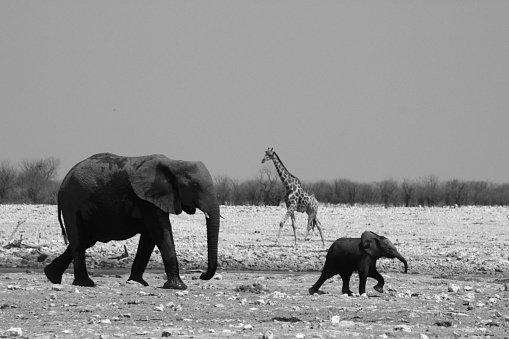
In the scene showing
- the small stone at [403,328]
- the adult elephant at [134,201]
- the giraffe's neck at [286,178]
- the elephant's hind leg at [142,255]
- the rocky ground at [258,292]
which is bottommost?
the small stone at [403,328]

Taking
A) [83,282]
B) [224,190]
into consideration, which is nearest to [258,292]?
[83,282]

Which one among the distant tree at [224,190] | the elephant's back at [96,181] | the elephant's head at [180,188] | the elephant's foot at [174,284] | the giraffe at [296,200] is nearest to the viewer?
the elephant's head at [180,188]

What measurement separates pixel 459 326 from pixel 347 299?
2657 millimetres

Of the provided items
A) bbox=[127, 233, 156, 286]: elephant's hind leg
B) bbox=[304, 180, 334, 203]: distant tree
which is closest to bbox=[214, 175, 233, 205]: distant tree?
bbox=[304, 180, 334, 203]: distant tree

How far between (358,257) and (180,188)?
9.49ft

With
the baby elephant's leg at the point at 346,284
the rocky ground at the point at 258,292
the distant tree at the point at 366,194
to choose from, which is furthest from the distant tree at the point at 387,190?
the baby elephant's leg at the point at 346,284

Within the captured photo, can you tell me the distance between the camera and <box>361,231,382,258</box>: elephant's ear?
1738cm

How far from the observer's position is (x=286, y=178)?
103ft

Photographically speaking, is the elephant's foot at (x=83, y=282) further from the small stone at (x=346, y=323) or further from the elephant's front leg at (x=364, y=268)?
the small stone at (x=346, y=323)

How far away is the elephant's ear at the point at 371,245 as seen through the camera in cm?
1738

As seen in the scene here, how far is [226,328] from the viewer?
1298cm

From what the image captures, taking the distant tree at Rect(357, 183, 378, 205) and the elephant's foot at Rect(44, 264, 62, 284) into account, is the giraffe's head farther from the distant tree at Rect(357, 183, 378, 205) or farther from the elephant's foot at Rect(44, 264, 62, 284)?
the distant tree at Rect(357, 183, 378, 205)

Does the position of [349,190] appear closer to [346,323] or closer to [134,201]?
[134,201]

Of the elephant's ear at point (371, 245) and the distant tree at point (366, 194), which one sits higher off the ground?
the distant tree at point (366, 194)
